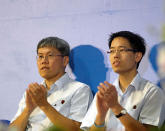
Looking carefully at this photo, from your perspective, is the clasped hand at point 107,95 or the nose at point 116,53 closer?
the clasped hand at point 107,95

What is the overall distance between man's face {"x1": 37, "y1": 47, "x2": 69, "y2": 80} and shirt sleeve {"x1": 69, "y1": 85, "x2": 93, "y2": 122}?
254 millimetres

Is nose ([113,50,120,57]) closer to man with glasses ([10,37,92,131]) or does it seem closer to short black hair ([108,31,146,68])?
short black hair ([108,31,146,68])

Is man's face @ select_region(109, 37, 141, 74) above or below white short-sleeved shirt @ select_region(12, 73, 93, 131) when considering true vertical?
above

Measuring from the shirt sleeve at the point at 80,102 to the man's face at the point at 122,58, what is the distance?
1.17 ft

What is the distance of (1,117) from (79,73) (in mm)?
886

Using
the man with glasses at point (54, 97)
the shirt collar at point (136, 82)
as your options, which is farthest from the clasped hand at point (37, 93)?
the shirt collar at point (136, 82)

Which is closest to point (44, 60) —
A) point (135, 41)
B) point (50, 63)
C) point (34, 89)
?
point (50, 63)

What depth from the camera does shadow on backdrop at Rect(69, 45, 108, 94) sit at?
2447mm

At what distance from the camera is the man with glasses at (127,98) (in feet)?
5.63

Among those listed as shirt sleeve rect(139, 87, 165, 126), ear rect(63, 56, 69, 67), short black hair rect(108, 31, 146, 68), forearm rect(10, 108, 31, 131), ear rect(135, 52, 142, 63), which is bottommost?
forearm rect(10, 108, 31, 131)

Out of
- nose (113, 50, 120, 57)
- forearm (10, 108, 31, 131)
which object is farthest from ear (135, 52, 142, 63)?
forearm (10, 108, 31, 131)

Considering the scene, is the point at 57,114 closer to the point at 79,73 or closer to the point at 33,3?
the point at 79,73

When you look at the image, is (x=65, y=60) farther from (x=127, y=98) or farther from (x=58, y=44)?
(x=127, y=98)

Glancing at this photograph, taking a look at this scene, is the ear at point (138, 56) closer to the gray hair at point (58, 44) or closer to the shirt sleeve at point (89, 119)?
the shirt sleeve at point (89, 119)
